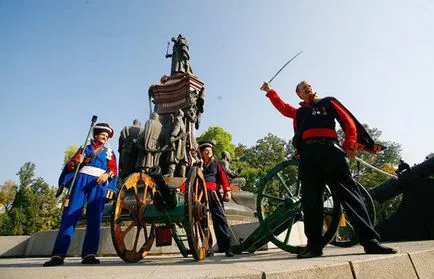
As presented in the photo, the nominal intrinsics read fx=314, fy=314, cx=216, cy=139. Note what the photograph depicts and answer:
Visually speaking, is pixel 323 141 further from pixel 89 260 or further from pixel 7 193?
pixel 7 193

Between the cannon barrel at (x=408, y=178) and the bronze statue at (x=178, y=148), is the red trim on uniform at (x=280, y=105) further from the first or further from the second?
the bronze statue at (x=178, y=148)

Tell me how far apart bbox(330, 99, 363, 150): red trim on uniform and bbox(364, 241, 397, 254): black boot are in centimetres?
99

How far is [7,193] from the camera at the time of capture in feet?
141

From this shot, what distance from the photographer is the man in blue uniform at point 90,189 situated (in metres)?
3.82

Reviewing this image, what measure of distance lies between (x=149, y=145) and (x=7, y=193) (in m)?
43.7

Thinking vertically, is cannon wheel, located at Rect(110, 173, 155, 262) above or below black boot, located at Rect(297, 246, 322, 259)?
above

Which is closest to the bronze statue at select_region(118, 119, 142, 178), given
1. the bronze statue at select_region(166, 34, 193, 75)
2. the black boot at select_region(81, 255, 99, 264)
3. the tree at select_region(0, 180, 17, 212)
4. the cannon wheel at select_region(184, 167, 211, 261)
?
the bronze statue at select_region(166, 34, 193, 75)

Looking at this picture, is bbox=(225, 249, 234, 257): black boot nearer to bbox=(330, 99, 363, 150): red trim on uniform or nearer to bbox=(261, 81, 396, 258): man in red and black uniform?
bbox=(261, 81, 396, 258): man in red and black uniform

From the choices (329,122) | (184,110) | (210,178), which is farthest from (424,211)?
(184,110)

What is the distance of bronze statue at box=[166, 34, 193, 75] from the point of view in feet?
38.7

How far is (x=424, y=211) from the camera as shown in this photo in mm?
5590

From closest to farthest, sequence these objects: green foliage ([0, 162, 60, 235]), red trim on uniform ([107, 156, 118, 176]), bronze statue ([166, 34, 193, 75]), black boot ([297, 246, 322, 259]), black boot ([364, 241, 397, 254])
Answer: black boot ([364, 241, 397, 254])
black boot ([297, 246, 322, 259])
red trim on uniform ([107, 156, 118, 176])
bronze statue ([166, 34, 193, 75])
green foliage ([0, 162, 60, 235])

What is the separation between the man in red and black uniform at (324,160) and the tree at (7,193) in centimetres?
4787

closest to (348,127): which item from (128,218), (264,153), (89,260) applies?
(128,218)
